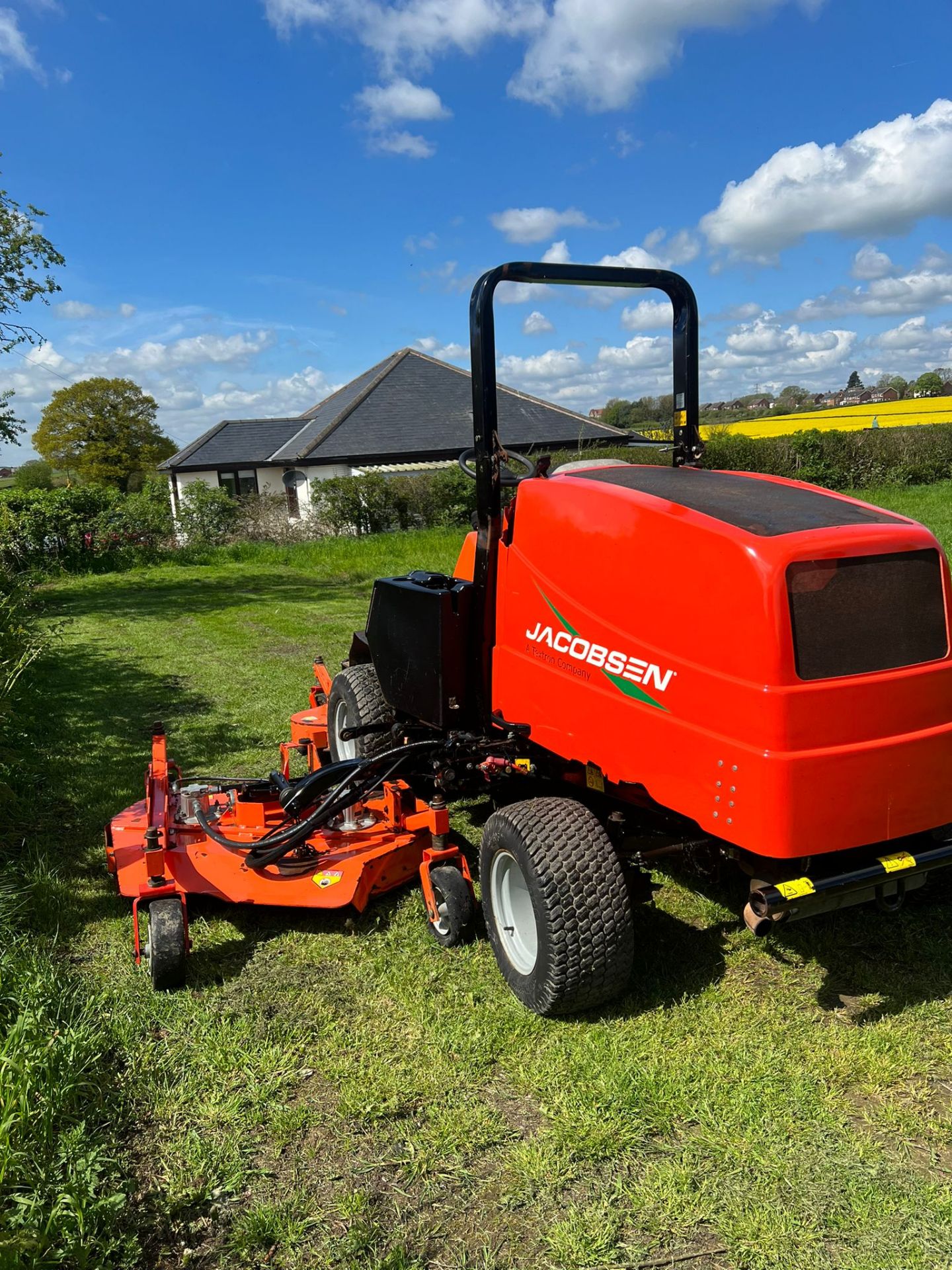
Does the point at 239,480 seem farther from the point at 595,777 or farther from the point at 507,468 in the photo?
the point at 595,777

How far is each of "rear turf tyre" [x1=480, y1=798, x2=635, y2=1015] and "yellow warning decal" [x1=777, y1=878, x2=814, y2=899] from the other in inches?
22.9

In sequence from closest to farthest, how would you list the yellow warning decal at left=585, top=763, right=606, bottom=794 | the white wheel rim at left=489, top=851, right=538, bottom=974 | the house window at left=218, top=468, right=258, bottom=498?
the yellow warning decal at left=585, top=763, right=606, bottom=794 → the white wheel rim at left=489, top=851, right=538, bottom=974 → the house window at left=218, top=468, right=258, bottom=498

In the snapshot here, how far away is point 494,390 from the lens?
363cm

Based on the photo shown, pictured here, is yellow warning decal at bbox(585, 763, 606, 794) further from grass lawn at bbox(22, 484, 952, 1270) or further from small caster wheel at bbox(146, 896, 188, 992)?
small caster wheel at bbox(146, 896, 188, 992)

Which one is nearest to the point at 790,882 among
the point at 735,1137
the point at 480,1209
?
the point at 735,1137

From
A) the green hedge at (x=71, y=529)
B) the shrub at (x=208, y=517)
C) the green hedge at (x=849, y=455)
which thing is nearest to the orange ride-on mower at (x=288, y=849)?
the green hedge at (x=71, y=529)

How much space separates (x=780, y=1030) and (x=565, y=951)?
30.4 inches

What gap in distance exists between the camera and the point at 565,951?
294 cm

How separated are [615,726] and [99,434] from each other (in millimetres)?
60260

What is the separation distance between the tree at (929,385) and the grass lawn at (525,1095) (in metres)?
41.1

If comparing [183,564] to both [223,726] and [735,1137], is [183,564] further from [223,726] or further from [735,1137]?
[735,1137]

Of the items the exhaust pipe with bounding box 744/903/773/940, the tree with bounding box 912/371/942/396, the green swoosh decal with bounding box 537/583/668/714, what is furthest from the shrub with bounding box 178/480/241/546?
the tree with bounding box 912/371/942/396


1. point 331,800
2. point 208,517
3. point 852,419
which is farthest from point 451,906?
point 852,419

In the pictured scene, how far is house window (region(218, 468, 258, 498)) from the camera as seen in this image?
3234 cm
